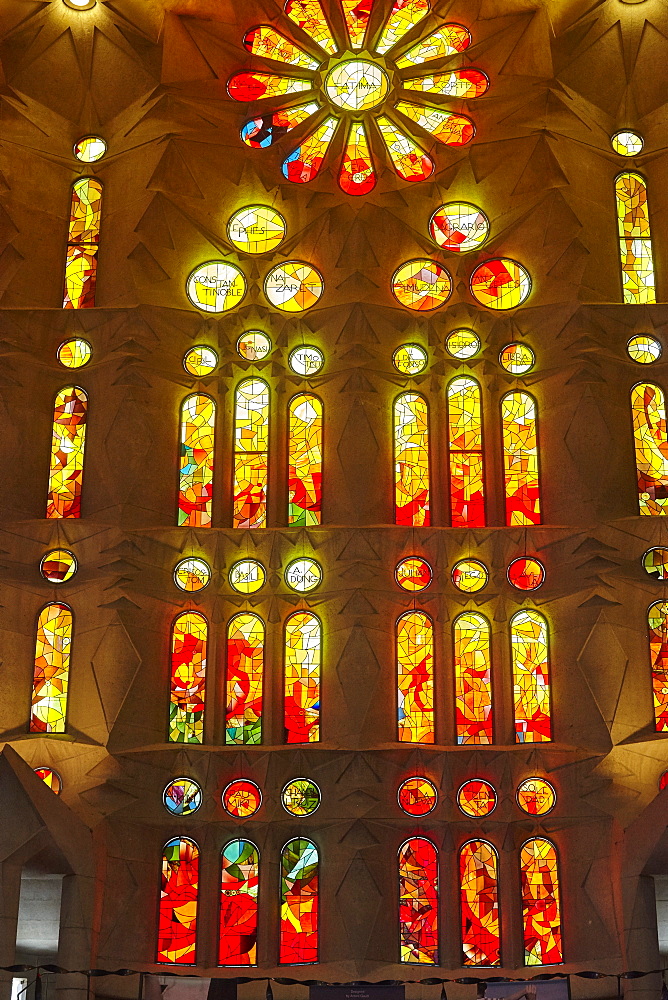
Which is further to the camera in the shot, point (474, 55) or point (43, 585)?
point (474, 55)

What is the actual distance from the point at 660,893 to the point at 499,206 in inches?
493

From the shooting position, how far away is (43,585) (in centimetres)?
2653

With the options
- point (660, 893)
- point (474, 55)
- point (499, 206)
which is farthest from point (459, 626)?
point (474, 55)

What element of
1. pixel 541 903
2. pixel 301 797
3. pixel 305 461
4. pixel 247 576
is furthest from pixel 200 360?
pixel 541 903

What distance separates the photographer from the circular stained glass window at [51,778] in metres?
25.2

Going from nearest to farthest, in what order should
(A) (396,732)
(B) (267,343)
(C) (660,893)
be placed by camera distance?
(C) (660,893), (A) (396,732), (B) (267,343)

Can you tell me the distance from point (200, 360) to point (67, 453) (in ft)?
9.58

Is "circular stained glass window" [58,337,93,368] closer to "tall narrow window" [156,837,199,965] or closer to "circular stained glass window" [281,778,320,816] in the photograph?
"circular stained glass window" [281,778,320,816]

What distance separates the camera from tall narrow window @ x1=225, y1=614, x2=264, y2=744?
1030 inches

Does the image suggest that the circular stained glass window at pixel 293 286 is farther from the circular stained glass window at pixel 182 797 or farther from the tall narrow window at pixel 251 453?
the circular stained glass window at pixel 182 797

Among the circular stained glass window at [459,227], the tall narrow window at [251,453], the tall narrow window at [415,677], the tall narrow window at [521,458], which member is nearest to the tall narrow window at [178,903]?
the tall narrow window at [415,677]

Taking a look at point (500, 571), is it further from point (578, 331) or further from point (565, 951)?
point (565, 951)

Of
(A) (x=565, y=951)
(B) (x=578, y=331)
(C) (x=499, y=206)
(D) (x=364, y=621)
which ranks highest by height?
(C) (x=499, y=206)

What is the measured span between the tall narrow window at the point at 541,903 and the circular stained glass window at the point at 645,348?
8692mm
